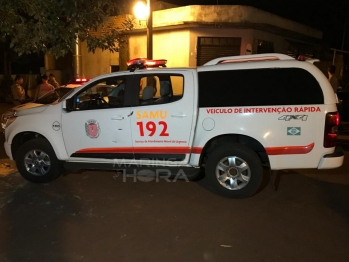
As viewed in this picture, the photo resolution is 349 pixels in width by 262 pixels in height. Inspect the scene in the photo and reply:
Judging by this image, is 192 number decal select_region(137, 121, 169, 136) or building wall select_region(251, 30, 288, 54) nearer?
192 number decal select_region(137, 121, 169, 136)

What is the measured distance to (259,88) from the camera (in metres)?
5.02

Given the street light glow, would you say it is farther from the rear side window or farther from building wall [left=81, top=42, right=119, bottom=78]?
the rear side window

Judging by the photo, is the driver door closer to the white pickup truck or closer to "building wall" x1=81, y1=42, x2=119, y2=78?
the white pickup truck

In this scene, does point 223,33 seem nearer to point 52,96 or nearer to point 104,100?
point 52,96

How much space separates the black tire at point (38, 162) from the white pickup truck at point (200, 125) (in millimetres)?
16

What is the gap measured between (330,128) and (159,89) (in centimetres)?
268

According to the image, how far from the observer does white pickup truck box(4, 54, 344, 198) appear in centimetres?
487

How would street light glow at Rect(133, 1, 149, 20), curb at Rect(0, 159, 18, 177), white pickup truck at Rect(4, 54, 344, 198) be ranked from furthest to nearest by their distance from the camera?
street light glow at Rect(133, 1, 149, 20)
curb at Rect(0, 159, 18, 177)
white pickup truck at Rect(4, 54, 344, 198)

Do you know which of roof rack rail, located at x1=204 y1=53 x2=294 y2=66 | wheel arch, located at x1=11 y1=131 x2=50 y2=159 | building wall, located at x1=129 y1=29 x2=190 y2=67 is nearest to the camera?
roof rack rail, located at x1=204 y1=53 x2=294 y2=66

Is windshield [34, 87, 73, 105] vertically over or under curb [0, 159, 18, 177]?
over

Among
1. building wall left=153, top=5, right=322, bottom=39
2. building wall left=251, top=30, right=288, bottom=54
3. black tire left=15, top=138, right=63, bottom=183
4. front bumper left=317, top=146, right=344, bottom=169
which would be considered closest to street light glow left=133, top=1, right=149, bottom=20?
building wall left=153, top=5, right=322, bottom=39

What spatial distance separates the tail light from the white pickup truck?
0.6 inches

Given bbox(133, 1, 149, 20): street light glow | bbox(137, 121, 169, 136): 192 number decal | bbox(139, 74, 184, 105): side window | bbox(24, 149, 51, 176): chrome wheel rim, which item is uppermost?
bbox(133, 1, 149, 20): street light glow

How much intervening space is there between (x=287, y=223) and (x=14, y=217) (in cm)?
351
